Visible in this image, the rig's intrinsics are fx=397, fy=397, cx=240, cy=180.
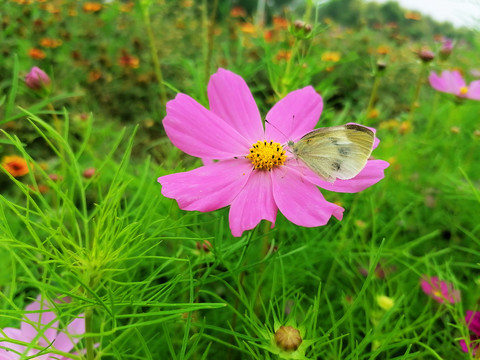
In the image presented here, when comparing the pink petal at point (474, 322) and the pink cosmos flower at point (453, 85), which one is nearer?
the pink petal at point (474, 322)

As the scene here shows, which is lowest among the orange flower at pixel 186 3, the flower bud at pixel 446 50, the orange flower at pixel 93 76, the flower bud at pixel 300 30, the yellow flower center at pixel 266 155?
the orange flower at pixel 186 3

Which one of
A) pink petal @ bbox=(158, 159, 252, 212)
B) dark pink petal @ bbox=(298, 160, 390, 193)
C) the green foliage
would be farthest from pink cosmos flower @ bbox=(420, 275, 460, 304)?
pink petal @ bbox=(158, 159, 252, 212)

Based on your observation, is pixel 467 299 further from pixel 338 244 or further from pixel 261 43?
pixel 261 43

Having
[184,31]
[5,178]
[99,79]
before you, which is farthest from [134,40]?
[5,178]

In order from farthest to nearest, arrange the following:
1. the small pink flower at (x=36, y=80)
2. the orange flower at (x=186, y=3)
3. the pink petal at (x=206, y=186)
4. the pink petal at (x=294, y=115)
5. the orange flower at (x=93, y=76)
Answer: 1. the orange flower at (x=186, y=3)
2. the orange flower at (x=93, y=76)
3. the small pink flower at (x=36, y=80)
4. the pink petal at (x=294, y=115)
5. the pink petal at (x=206, y=186)

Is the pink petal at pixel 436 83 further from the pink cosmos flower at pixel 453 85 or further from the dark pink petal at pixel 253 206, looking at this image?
the dark pink petal at pixel 253 206

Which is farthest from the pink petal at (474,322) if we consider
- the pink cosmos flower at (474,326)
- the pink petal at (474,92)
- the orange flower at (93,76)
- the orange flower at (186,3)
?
the orange flower at (186,3)
